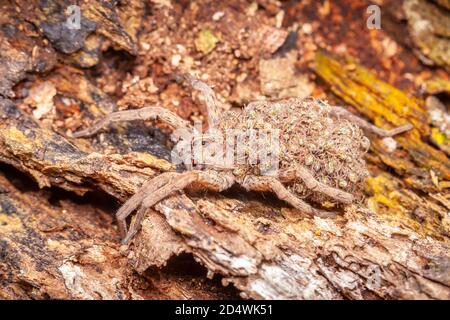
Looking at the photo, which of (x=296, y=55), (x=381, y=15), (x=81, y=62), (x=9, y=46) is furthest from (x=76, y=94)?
(x=381, y=15)

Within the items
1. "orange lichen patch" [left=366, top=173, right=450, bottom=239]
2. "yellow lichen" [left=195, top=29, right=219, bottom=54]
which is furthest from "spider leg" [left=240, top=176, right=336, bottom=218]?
"yellow lichen" [left=195, top=29, right=219, bottom=54]

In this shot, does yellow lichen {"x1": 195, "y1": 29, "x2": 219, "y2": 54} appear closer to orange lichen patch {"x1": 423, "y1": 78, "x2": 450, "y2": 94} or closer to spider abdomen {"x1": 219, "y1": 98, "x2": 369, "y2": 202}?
spider abdomen {"x1": 219, "y1": 98, "x2": 369, "y2": 202}

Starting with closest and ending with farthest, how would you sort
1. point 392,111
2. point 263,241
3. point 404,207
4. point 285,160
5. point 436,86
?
point 263,241 → point 285,160 → point 404,207 → point 392,111 → point 436,86

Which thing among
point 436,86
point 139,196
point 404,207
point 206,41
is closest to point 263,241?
point 139,196

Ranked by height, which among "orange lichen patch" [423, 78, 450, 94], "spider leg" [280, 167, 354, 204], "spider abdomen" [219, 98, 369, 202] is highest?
"orange lichen patch" [423, 78, 450, 94]

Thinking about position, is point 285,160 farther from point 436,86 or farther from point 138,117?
point 436,86
